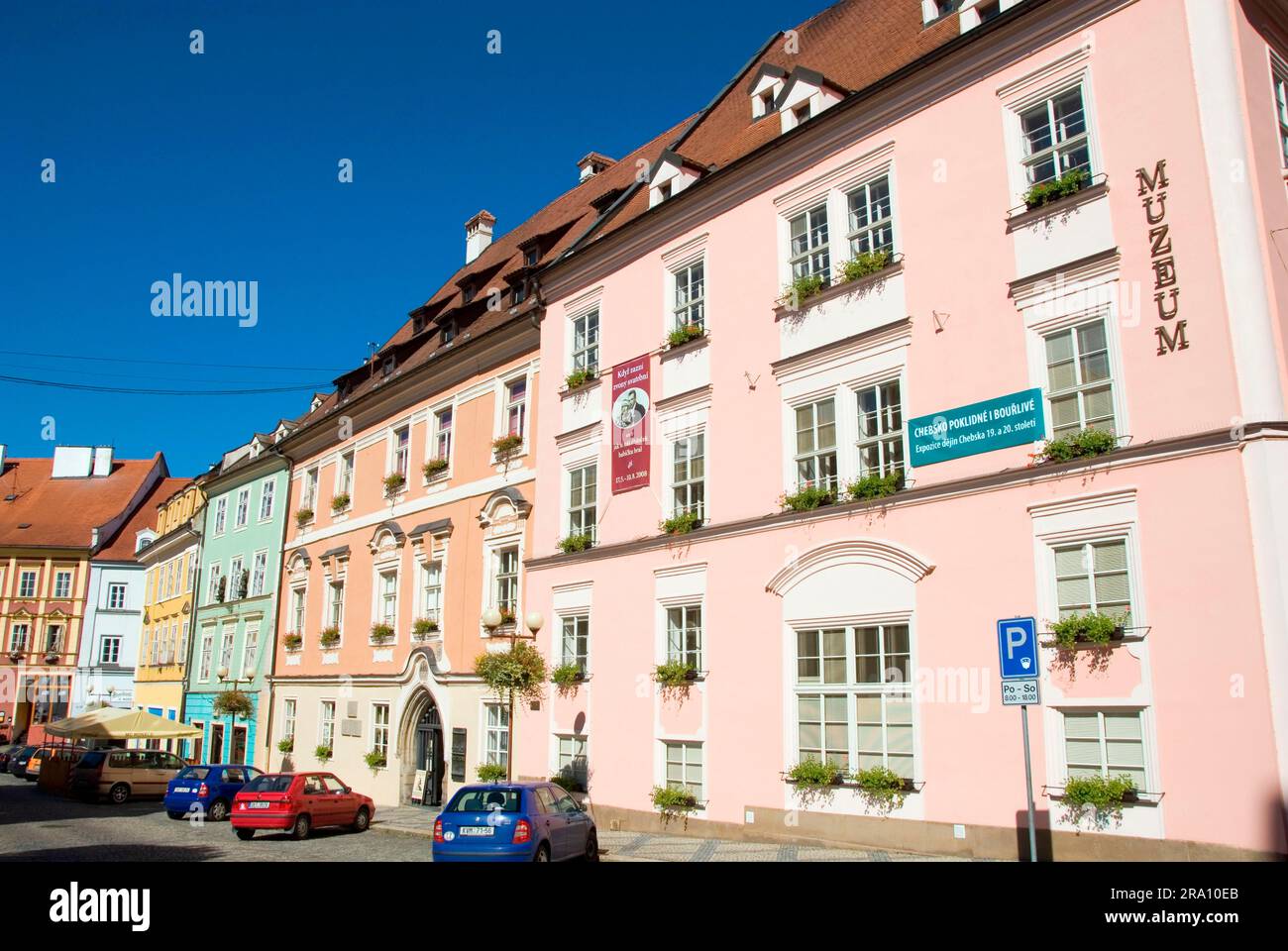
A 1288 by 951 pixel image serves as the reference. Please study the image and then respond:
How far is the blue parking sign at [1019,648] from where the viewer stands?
10.9 metres

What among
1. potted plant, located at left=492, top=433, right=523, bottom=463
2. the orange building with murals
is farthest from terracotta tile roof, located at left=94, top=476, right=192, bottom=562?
potted plant, located at left=492, top=433, right=523, bottom=463

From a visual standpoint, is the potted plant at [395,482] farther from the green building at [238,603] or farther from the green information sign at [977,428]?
the green information sign at [977,428]

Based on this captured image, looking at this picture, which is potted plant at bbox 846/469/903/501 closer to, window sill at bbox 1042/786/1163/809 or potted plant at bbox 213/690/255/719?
window sill at bbox 1042/786/1163/809

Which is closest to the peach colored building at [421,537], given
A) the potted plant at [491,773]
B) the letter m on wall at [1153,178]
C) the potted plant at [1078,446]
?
the potted plant at [491,773]

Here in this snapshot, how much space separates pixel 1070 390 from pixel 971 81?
5.84 metres

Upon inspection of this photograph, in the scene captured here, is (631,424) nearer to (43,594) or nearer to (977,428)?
(977,428)

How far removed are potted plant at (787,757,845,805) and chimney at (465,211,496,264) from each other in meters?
29.2

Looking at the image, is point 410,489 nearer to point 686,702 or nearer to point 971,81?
point 686,702

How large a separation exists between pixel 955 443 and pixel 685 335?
23.5 ft

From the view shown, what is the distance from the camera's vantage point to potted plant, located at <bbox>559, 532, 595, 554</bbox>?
22.9 m

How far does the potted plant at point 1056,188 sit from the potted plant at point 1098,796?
8.27 metres

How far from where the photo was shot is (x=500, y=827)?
14422 millimetres
